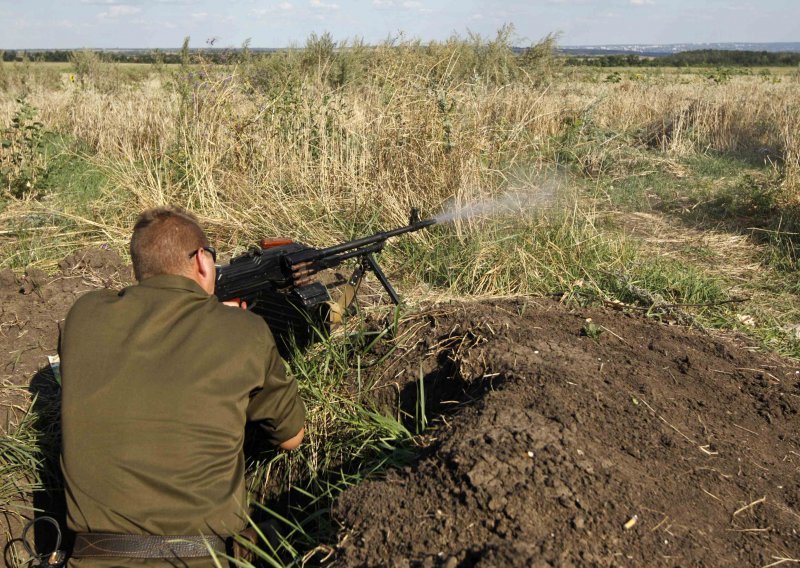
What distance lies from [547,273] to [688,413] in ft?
5.53

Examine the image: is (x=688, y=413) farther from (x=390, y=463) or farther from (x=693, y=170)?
(x=693, y=170)

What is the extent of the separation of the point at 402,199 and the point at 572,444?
11.3ft

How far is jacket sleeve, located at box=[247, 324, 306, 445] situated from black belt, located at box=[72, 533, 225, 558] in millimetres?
493

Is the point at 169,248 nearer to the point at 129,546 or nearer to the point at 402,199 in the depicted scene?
A: the point at 129,546

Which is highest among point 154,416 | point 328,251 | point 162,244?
point 162,244

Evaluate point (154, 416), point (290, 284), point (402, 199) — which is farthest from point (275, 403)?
→ point (402, 199)

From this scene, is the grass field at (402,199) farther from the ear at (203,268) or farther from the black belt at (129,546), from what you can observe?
the ear at (203,268)

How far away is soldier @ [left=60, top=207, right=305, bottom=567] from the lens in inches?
77.8

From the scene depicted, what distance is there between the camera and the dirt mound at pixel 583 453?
1.88m

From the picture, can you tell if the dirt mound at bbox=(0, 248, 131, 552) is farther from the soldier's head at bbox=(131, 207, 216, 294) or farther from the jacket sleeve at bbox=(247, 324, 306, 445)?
the soldier's head at bbox=(131, 207, 216, 294)

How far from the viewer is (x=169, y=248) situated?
2229 mm

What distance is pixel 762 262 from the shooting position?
17.5 feet

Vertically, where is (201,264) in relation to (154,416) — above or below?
above

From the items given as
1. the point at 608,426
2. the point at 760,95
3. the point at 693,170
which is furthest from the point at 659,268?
the point at 760,95
